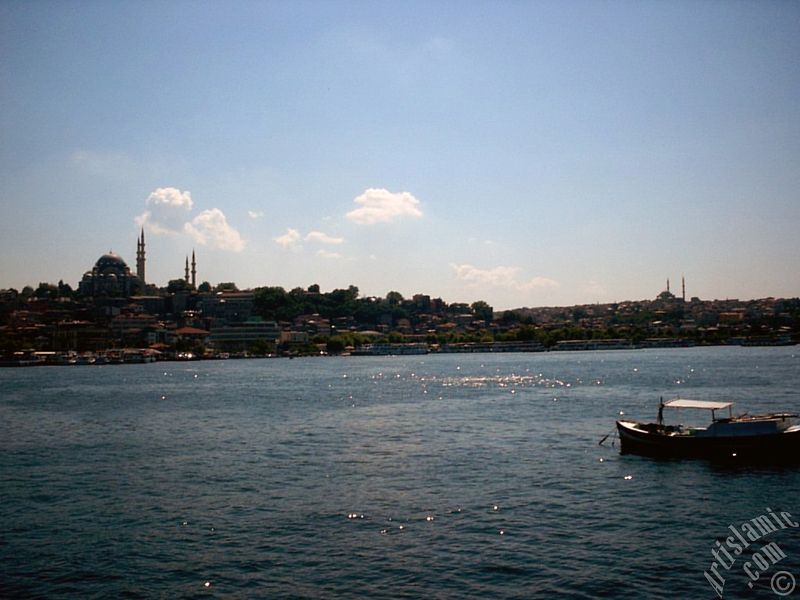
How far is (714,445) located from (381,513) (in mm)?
15239

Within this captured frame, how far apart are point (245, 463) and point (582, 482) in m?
13.5

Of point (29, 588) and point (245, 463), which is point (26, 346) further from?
point (29, 588)

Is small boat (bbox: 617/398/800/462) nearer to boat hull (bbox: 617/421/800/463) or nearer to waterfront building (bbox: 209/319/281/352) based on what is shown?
boat hull (bbox: 617/421/800/463)

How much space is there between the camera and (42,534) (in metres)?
20.2

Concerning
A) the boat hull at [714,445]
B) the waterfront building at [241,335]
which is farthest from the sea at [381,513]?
the waterfront building at [241,335]

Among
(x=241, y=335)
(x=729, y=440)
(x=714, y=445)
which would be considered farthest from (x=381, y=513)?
(x=241, y=335)

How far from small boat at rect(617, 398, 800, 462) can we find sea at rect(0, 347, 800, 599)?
925mm

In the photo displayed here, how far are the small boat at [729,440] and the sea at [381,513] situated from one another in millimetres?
925

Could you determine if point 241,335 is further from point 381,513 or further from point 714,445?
point 381,513

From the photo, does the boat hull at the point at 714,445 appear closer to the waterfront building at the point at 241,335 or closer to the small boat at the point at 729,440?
the small boat at the point at 729,440

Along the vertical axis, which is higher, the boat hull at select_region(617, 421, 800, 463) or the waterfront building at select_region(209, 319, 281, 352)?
the waterfront building at select_region(209, 319, 281, 352)

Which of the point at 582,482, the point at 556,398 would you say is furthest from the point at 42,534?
the point at 556,398

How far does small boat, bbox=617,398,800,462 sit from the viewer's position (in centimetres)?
2855

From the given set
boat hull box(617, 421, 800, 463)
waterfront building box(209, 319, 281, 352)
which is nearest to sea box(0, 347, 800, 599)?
boat hull box(617, 421, 800, 463)
